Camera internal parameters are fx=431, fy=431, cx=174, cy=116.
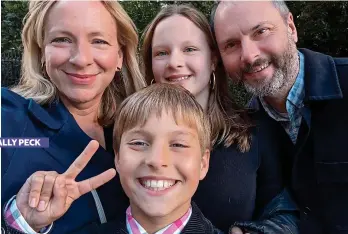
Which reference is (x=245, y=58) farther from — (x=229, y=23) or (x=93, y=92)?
(x=93, y=92)

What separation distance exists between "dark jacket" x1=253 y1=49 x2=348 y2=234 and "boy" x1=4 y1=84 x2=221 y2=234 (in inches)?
15.9

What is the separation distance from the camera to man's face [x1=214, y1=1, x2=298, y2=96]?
4.82ft

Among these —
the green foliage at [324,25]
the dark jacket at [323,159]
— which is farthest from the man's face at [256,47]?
the green foliage at [324,25]

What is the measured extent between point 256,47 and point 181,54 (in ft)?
0.91

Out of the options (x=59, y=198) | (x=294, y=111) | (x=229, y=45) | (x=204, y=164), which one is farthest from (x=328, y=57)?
(x=59, y=198)

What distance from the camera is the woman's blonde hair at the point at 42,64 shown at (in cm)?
130

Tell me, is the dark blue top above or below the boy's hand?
below

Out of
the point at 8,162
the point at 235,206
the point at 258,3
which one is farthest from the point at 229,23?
the point at 8,162

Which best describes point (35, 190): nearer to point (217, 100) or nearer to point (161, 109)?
point (161, 109)

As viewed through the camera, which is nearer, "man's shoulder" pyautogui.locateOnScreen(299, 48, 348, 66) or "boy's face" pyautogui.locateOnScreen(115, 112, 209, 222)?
"boy's face" pyautogui.locateOnScreen(115, 112, 209, 222)

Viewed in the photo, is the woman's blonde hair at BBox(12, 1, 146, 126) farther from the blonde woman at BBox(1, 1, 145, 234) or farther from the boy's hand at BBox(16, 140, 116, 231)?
the boy's hand at BBox(16, 140, 116, 231)

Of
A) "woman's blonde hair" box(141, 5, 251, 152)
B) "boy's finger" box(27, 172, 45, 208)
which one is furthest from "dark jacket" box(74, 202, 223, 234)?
"woman's blonde hair" box(141, 5, 251, 152)

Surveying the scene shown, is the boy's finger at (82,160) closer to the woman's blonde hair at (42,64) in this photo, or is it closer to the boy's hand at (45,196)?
the boy's hand at (45,196)

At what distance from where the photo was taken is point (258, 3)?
149 cm
